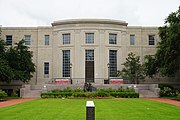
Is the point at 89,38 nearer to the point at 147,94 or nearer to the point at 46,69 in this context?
the point at 46,69

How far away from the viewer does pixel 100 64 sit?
46219 mm

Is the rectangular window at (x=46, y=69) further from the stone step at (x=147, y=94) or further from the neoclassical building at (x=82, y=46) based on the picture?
the stone step at (x=147, y=94)

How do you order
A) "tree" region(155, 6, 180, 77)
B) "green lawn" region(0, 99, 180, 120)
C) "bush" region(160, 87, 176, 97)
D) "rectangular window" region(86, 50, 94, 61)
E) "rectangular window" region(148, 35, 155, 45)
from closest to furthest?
"green lawn" region(0, 99, 180, 120), "tree" region(155, 6, 180, 77), "bush" region(160, 87, 176, 97), "rectangular window" region(86, 50, 94, 61), "rectangular window" region(148, 35, 155, 45)

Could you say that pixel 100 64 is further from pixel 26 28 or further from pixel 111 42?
pixel 26 28

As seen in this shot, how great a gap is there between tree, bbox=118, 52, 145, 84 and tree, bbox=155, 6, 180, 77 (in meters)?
3.40

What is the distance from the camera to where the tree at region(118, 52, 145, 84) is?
45.3 meters

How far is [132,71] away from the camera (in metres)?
45.6

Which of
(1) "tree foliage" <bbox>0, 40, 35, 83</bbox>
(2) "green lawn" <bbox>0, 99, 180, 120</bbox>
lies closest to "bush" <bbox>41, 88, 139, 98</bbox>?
(1) "tree foliage" <bbox>0, 40, 35, 83</bbox>

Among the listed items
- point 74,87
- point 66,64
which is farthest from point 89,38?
point 74,87

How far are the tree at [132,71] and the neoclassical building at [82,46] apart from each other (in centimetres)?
168

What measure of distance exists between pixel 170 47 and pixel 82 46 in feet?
44.6

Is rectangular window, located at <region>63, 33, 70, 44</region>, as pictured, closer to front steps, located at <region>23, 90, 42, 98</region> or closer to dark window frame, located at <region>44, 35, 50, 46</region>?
dark window frame, located at <region>44, 35, 50, 46</region>

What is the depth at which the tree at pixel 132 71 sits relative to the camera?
149 ft

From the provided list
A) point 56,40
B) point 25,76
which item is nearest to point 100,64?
point 56,40
